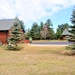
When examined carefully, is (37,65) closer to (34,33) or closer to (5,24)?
(5,24)

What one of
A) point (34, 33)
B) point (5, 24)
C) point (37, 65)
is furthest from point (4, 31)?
point (34, 33)

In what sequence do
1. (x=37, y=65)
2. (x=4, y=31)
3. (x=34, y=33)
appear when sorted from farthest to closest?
(x=34, y=33) → (x=4, y=31) → (x=37, y=65)

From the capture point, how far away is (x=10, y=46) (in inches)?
1426

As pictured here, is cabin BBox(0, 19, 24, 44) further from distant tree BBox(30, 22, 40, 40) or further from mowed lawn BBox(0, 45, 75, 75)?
distant tree BBox(30, 22, 40, 40)

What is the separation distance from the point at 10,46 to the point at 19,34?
8.85ft

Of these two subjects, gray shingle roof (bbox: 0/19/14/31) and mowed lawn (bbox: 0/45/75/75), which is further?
gray shingle roof (bbox: 0/19/14/31)

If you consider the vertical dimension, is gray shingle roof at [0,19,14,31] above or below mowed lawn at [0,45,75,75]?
above

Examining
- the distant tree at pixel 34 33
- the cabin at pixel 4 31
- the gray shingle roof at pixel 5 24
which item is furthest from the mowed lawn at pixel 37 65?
the distant tree at pixel 34 33

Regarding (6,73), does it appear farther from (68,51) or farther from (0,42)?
(0,42)

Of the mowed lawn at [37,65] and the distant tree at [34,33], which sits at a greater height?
the distant tree at [34,33]

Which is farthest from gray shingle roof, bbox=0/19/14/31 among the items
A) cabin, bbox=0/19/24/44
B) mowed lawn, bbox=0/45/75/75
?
mowed lawn, bbox=0/45/75/75

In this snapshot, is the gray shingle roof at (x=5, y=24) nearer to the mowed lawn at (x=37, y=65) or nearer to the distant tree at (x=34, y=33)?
the mowed lawn at (x=37, y=65)

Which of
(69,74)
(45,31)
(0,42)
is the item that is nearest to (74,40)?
(69,74)

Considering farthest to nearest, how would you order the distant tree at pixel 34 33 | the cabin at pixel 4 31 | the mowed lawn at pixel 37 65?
the distant tree at pixel 34 33 < the cabin at pixel 4 31 < the mowed lawn at pixel 37 65
